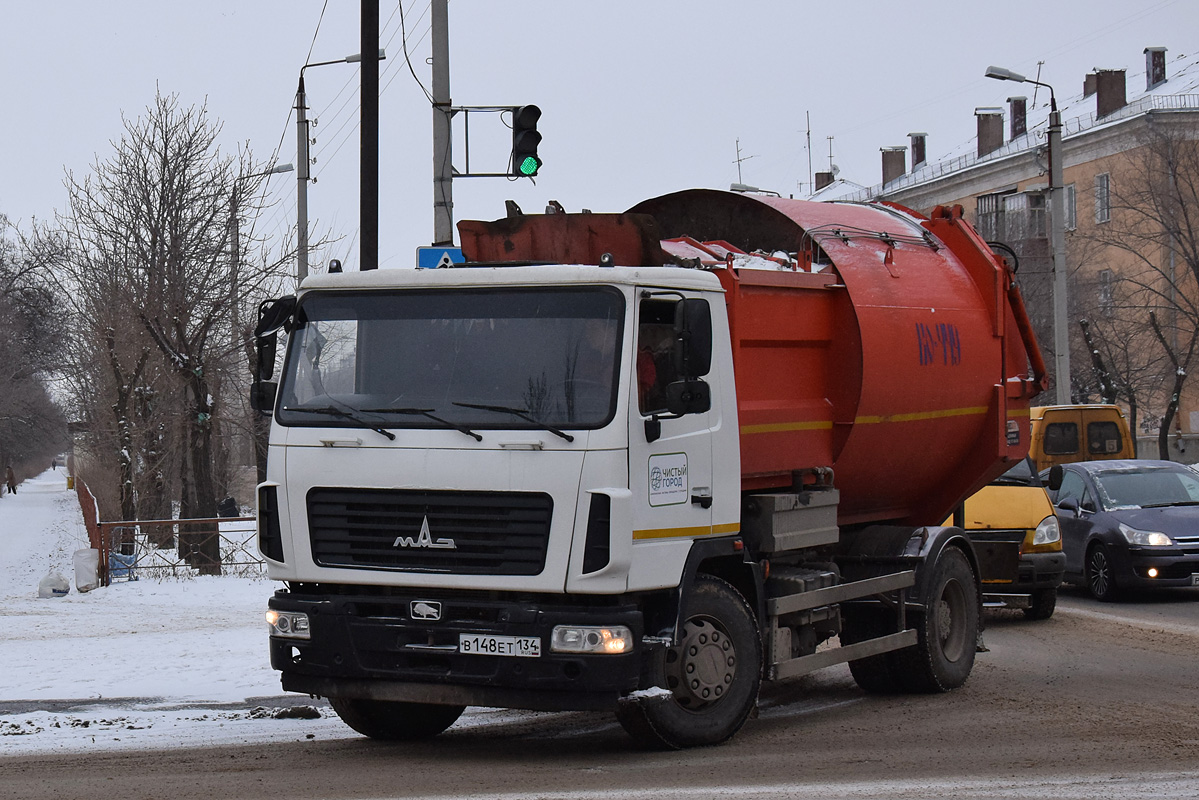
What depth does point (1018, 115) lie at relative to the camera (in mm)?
68188

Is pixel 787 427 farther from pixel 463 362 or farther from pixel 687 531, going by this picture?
pixel 463 362

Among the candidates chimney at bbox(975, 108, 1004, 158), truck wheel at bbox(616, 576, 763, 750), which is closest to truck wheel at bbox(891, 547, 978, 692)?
truck wheel at bbox(616, 576, 763, 750)

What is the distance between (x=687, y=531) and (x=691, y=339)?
1.00 meters

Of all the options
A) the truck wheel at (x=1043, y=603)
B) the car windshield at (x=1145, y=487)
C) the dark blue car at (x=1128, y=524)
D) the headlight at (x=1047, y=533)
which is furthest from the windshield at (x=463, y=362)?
the car windshield at (x=1145, y=487)

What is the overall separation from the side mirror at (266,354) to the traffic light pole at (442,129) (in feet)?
23.6

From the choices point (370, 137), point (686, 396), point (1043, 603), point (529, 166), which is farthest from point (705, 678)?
point (529, 166)

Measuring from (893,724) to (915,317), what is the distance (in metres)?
2.71

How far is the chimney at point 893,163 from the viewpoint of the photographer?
78375 mm

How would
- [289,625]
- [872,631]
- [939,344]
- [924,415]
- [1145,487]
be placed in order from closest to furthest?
[289,625], [872,631], [924,415], [939,344], [1145,487]

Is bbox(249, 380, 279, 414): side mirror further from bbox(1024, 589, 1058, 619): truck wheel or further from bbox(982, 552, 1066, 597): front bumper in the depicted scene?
bbox(1024, 589, 1058, 619): truck wheel

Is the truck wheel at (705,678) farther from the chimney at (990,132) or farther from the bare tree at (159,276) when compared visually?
the chimney at (990,132)

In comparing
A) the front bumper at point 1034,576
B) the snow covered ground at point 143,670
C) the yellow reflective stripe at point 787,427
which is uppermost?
the yellow reflective stripe at point 787,427

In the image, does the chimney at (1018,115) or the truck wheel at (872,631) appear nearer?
the truck wheel at (872,631)

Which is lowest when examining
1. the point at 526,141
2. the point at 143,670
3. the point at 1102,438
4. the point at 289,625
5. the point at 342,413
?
the point at 143,670
